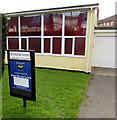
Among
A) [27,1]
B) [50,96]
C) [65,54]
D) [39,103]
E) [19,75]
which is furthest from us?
[27,1]

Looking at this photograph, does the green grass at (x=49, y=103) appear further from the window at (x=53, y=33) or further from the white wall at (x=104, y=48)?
the white wall at (x=104, y=48)

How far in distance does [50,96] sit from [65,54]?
352 cm

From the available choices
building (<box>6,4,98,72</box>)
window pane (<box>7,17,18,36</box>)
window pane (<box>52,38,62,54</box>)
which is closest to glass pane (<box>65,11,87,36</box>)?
building (<box>6,4,98,72</box>)

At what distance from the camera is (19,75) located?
2760 mm

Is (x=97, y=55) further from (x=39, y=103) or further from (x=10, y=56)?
(x=10, y=56)

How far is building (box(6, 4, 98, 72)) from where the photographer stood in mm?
6379

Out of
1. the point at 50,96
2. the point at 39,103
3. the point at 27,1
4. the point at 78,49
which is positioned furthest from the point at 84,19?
the point at 27,1

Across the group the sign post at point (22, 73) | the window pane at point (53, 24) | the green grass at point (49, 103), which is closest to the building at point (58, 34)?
the window pane at point (53, 24)

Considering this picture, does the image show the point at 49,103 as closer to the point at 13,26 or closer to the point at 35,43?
the point at 35,43

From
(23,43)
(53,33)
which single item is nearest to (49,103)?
(53,33)

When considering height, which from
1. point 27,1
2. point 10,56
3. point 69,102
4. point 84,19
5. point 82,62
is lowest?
point 69,102

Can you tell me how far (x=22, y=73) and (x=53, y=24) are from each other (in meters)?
4.93

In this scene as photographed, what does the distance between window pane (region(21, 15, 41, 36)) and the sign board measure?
4863 millimetres

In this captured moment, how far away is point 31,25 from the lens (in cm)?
750
